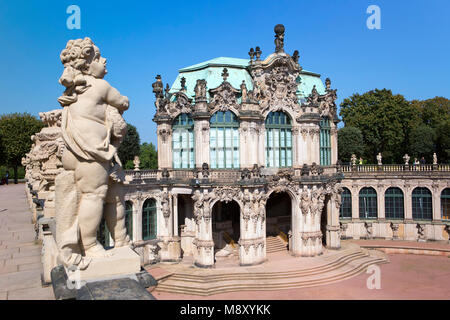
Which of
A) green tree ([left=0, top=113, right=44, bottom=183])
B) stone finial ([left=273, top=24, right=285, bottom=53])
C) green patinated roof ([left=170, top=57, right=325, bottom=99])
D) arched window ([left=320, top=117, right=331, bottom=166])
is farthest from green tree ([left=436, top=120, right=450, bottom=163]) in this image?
green tree ([left=0, top=113, right=44, bottom=183])

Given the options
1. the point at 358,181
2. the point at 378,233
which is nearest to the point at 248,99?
the point at 358,181

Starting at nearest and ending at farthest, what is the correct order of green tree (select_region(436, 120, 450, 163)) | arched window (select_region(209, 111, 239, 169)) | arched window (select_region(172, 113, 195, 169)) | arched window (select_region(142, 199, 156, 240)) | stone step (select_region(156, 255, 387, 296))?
1. stone step (select_region(156, 255, 387, 296))
2. arched window (select_region(209, 111, 239, 169))
3. arched window (select_region(142, 199, 156, 240))
4. arched window (select_region(172, 113, 195, 169))
5. green tree (select_region(436, 120, 450, 163))

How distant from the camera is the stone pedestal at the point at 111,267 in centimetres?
689

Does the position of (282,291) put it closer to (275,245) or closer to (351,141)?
(275,245)

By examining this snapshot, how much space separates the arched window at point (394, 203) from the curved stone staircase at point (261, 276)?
1098 centimetres

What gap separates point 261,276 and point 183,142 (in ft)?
42.0

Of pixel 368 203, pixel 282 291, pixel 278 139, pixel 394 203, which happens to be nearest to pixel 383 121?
pixel 394 203

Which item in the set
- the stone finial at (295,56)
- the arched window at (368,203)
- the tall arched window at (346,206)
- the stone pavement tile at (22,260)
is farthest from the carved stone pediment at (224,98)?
the stone pavement tile at (22,260)

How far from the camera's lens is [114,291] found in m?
6.32

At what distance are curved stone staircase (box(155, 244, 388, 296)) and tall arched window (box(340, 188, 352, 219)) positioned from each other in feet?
33.6

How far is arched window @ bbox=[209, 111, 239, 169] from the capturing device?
31.6 metres

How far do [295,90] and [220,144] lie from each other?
825cm

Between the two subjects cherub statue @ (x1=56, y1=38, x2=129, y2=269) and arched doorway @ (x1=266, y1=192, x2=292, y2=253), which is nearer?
cherub statue @ (x1=56, y1=38, x2=129, y2=269)

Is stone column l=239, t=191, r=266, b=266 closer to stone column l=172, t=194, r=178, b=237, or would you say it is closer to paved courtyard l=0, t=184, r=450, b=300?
paved courtyard l=0, t=184, r=450, b=300
